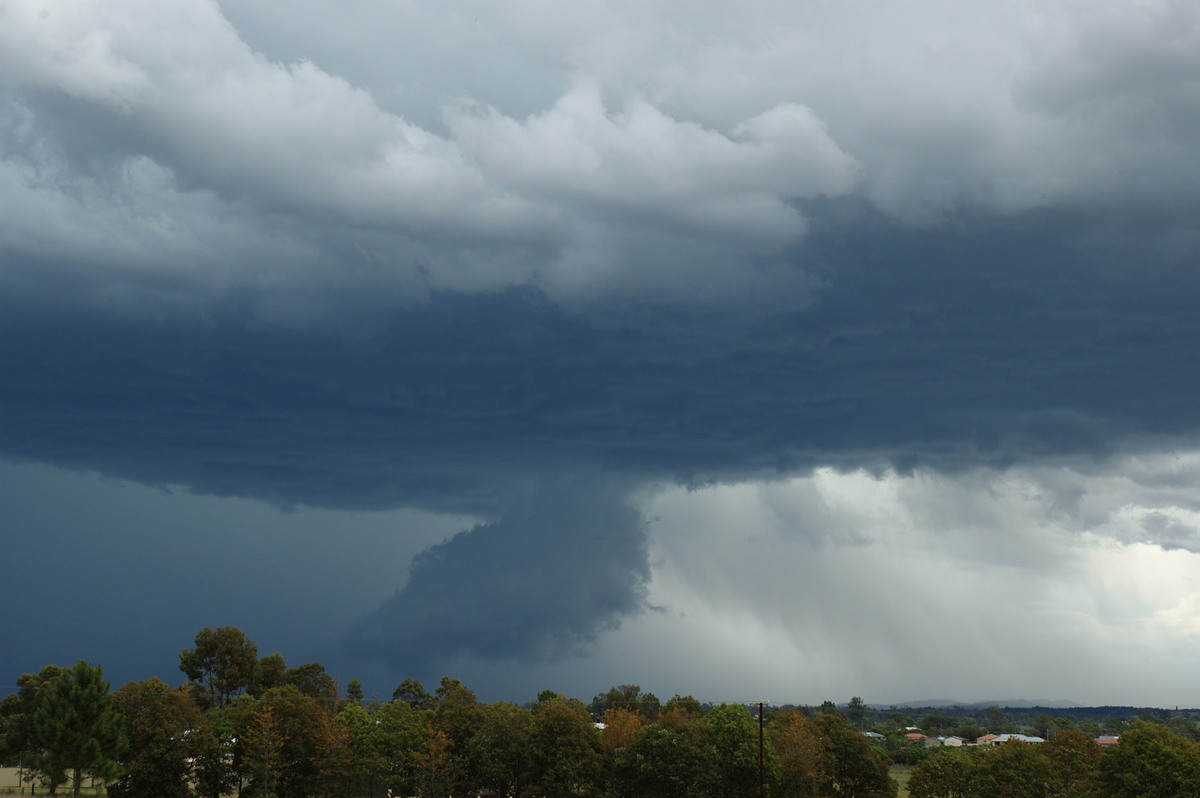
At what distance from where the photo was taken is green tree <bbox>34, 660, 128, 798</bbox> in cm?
11406

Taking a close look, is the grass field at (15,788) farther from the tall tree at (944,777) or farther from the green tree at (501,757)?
the tall tree at (944,777)

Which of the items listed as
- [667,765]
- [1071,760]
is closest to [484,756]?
[667,765]

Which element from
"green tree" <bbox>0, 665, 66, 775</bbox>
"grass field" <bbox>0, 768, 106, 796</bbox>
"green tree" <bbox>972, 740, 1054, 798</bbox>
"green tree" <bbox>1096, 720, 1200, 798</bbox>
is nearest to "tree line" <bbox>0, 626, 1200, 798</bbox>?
"green tree" <bbox>972, 740, 1054, 798</bbox>

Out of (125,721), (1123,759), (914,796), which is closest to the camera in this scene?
(1123,759)

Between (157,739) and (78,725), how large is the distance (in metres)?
11.1

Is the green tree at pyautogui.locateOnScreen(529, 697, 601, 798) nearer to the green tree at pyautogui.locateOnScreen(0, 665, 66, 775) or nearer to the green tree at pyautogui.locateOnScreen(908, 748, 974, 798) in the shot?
the green tree at pyautogui.locateOnScreen(908, 748, 974, 798)

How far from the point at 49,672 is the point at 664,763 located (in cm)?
12477

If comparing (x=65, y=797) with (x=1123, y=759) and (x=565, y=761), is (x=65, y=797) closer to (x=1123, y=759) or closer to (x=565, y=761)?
(x=565, y=761)

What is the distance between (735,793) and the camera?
114 m

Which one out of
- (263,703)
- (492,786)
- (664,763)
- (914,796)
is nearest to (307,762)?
(263,703)

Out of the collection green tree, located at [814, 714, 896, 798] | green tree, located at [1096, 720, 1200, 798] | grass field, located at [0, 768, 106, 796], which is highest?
green tree, located at [1096, 720, 1200, 798]

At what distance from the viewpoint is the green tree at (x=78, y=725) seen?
11406 cm

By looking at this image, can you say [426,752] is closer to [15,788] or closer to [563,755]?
[563,755]

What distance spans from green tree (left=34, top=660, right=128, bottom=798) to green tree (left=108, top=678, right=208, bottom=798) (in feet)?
10.6
